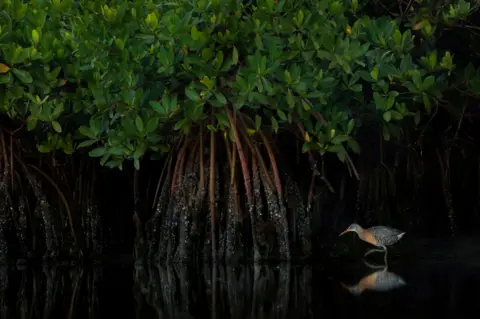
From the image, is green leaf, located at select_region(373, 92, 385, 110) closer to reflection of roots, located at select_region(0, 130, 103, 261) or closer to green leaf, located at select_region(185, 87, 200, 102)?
green leaf, located at select_region(185, 87, 200, 102)

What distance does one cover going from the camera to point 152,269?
8.56m

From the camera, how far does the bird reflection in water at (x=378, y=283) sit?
7.20 metres

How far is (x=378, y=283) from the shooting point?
746 cm

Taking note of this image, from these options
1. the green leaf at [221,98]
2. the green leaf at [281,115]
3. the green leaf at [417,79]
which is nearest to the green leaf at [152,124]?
the green leaf at [221,98]

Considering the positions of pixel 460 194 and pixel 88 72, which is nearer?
pixel 88 72

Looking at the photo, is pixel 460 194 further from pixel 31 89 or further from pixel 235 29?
pixel 31 89

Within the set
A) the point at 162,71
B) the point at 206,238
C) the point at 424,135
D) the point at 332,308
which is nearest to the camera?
the point at 332,308

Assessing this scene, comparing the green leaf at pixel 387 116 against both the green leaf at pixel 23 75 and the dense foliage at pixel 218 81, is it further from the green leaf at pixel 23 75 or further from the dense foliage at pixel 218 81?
the green leaf at pixel 23 75

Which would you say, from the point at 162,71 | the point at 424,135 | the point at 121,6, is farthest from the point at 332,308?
the point at 424,135

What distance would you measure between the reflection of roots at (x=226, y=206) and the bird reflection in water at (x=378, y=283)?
884 millimetres

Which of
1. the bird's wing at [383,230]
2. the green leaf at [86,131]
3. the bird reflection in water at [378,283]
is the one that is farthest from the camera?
the bird's wing at [383,230]

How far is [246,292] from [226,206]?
5.06ft

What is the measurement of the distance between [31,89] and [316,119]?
1.96m

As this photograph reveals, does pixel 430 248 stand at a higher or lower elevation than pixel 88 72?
lower
